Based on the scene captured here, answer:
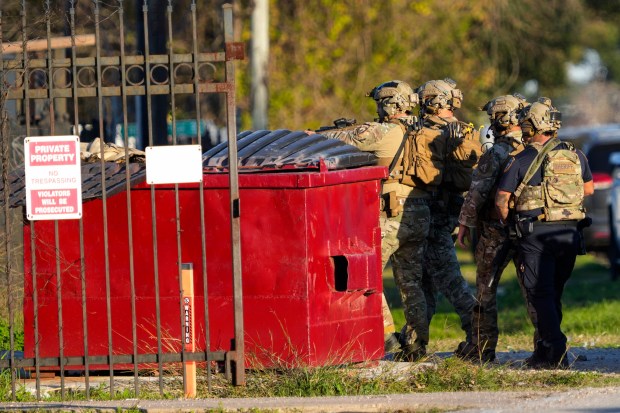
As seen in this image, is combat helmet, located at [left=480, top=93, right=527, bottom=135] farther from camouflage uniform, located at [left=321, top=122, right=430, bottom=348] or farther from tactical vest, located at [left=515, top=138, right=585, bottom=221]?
camouflage uniform, located at [left=321, top=122, right=430, bottom=348]

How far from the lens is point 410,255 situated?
9062 mm

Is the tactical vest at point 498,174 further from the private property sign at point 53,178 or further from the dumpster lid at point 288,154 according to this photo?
the private property sign at point 53,178

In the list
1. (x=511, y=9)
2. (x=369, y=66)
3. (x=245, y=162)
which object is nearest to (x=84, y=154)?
(x=245, y=162)

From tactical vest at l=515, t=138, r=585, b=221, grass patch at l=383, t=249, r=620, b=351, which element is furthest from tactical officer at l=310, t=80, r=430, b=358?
tactical vest at l=515, t=138, r=585, b=221

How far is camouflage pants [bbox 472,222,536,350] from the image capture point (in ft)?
28.2

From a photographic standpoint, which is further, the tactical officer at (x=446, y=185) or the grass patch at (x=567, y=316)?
the grass patch at (x=567, y=316)

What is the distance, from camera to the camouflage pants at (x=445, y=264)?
927 cm

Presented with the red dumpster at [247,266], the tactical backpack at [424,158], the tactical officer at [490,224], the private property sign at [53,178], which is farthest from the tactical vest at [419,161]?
the private property sign at [53,178]

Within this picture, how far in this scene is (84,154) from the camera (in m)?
8.53

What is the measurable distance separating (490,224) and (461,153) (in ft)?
2.31

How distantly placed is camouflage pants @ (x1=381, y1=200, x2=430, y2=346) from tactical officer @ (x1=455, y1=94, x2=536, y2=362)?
368 mm

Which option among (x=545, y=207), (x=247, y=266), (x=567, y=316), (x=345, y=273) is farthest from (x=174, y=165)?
(x=567, y=316)

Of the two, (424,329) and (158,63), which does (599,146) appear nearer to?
(424,329)

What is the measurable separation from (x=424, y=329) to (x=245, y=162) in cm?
205
